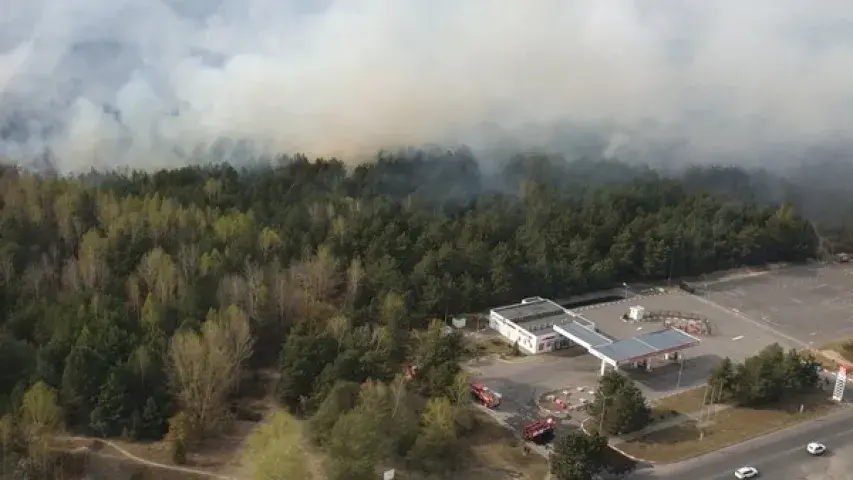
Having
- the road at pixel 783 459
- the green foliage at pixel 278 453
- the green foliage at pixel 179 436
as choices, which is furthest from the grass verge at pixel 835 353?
the green foliage at pixel 179 436

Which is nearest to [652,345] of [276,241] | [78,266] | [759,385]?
[759,385]

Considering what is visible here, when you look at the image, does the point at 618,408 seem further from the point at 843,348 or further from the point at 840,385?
the point at 843,348

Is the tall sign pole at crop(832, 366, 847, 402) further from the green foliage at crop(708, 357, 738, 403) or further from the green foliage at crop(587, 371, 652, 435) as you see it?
the green foliage at crop(587, 371, 652, 435)

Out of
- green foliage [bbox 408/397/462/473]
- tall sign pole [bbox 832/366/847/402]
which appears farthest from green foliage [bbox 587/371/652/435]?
tall sign pole [bbox 832/366/847/402]

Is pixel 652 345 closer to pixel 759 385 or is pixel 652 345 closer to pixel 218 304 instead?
pixel 759 385

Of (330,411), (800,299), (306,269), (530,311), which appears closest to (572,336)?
(530,311)
